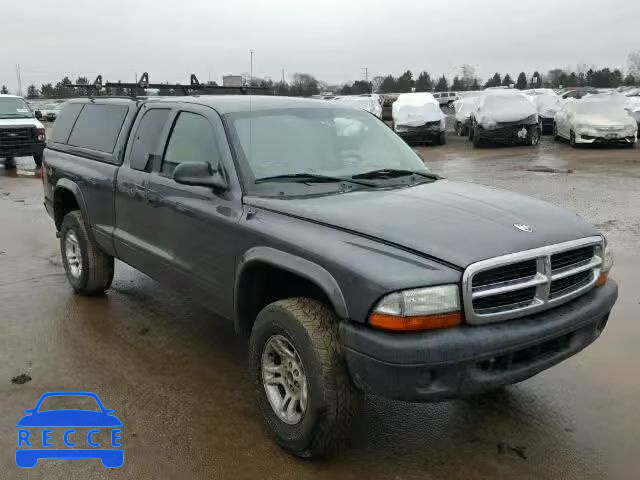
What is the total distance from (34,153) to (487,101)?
1404 cm

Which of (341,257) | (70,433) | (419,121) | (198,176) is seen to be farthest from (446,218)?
(419,121)

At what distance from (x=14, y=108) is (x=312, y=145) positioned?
16.5 metres

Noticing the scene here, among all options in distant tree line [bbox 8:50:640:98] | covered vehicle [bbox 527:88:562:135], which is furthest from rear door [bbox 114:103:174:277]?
distant tree line [bbox 8:50:640:98]

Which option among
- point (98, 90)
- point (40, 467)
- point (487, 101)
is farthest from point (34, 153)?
point (40, 467)

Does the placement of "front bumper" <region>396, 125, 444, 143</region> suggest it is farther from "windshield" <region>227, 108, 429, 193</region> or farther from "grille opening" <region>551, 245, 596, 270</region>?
"grille opening" <region>551, 245, 596, 270</region>

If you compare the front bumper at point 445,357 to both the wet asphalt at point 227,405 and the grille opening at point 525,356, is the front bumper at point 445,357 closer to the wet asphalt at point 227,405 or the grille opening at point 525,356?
the grille opening at point 525,356

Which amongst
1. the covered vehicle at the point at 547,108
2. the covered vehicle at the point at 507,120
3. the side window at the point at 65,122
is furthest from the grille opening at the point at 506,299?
the covered vehicle at the point at 547,108

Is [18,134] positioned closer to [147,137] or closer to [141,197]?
[147,137]

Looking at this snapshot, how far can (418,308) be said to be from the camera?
2797 millimetres

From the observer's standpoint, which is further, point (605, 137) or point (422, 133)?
point (422, 133)

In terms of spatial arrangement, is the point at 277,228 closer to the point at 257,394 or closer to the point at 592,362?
the point at 257,394

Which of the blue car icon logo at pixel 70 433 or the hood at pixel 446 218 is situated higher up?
the hood at pixel 446 218

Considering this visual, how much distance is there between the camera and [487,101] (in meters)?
20.9

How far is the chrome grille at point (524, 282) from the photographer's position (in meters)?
2.85
